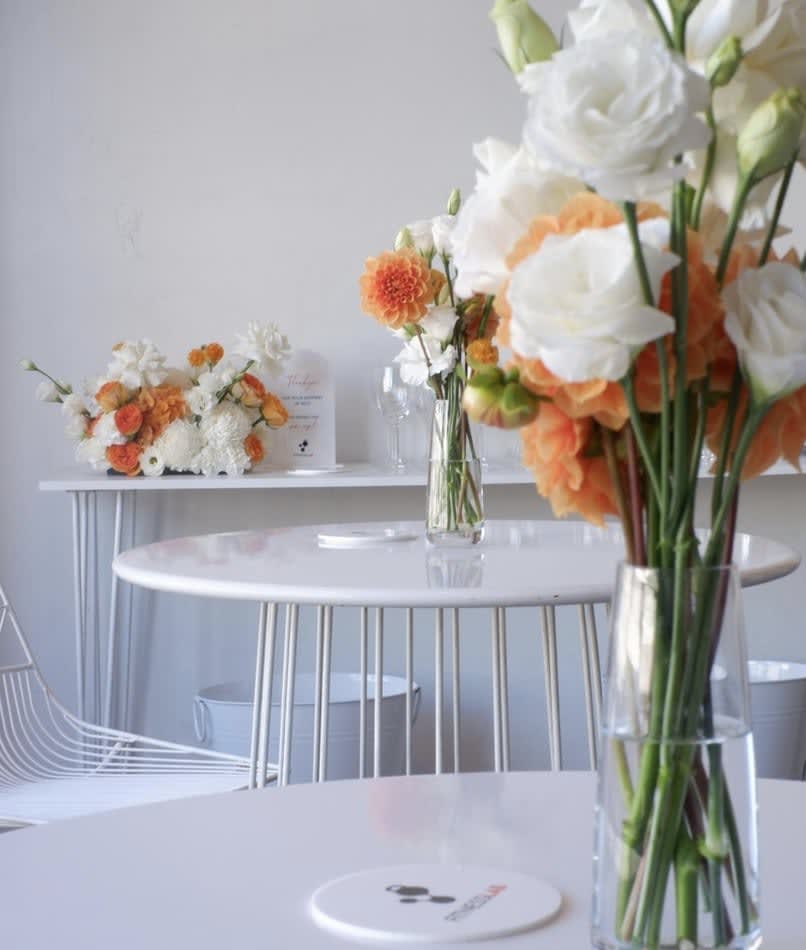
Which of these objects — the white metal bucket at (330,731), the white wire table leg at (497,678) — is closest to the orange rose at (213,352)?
the white metal bucket at (330,731)

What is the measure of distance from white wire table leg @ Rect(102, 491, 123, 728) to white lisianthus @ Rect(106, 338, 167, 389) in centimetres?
28

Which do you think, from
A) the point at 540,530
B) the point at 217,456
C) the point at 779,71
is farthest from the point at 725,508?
the point at 217,456

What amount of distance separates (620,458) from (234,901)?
288 millimetres

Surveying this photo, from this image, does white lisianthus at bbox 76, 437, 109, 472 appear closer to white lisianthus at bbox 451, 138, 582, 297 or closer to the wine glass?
the wine glass

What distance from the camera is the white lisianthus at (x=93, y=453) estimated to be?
294 cm

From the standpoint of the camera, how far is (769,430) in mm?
580

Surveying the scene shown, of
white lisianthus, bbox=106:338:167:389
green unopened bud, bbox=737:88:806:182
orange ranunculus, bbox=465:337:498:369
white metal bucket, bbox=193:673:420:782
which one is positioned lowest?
white metal bucket, bbox=193:673:420:782

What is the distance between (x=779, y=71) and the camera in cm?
56

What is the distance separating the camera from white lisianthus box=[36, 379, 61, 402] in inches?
117

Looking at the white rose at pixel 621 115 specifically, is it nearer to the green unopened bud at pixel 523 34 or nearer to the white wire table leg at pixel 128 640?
the green unopened bud at pixel 523 34

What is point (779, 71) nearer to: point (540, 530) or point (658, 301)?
point (658, 301)

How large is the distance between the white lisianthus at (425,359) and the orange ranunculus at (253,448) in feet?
3.57

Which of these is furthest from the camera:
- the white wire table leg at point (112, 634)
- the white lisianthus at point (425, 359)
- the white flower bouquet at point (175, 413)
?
the white wire table leg at point (112, 634)

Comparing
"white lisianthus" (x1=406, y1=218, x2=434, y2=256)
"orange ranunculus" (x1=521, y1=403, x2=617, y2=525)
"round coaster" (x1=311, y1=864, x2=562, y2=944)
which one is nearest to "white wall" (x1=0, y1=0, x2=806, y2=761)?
"white lisianthus" (x1=406, y1=218, x2=434, y2=256)
